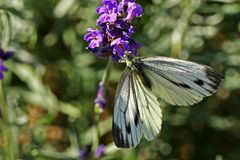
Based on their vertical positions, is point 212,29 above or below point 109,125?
above

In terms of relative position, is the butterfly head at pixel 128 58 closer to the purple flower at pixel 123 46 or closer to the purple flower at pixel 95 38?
the purple flower at pixel 123 46

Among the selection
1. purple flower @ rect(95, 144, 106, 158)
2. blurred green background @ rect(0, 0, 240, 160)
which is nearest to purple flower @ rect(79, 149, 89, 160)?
purple flower @ rect(95, 144, 106, 158)

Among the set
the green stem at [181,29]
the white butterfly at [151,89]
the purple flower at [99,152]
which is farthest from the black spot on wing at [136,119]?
the green stem at [181,29]

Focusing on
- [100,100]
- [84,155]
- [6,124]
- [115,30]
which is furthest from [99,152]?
[115,30]

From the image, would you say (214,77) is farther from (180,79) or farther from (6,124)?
(6,124)

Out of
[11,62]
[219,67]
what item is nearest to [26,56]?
[11,62]

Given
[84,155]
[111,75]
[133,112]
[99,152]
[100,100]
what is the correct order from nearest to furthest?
[133,112] → [100,100] → [99,152] → [84,155] → [111,75]

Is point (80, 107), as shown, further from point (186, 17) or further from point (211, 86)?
point (211, 86)
